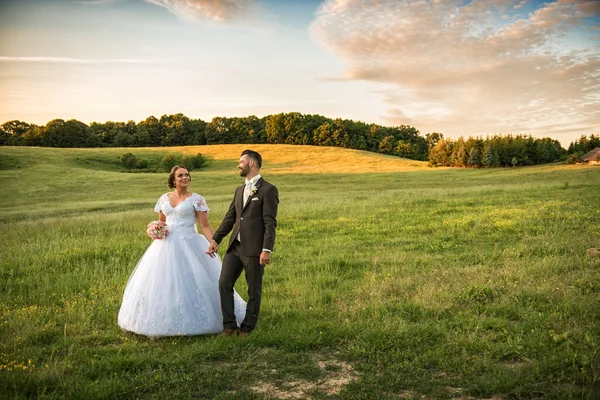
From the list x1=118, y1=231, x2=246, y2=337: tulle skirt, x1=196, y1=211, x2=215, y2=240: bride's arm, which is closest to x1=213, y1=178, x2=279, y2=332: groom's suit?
x1=118, y1=231, x2=246, y2=337: tulle skirt

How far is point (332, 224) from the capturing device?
18688 mm

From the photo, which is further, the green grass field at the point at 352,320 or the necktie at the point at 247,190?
the necktie at the point at 247,190

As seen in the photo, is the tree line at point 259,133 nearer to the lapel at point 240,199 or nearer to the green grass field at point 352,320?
the green grass field at point 352,320

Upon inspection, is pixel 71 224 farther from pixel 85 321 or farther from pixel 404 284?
pixel 404 284

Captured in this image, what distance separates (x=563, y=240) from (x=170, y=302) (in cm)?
1162

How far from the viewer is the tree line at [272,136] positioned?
82125mm

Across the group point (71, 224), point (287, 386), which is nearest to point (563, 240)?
point (287, 386)

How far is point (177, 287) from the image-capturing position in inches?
282

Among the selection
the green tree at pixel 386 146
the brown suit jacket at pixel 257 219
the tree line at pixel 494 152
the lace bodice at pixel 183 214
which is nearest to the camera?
the brown suit jacket at pixel 257 219

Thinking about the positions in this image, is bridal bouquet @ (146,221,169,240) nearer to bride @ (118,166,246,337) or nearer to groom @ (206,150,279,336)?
bride @ (118,166,246,337)

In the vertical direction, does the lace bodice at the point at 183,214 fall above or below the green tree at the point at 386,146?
below

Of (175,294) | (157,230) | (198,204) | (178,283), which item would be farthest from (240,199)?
(175,294)

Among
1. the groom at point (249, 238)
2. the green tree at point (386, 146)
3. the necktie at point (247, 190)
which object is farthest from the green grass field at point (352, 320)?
the green tree at point (386, 146)

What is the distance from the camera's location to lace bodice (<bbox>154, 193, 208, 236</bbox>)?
773cm
